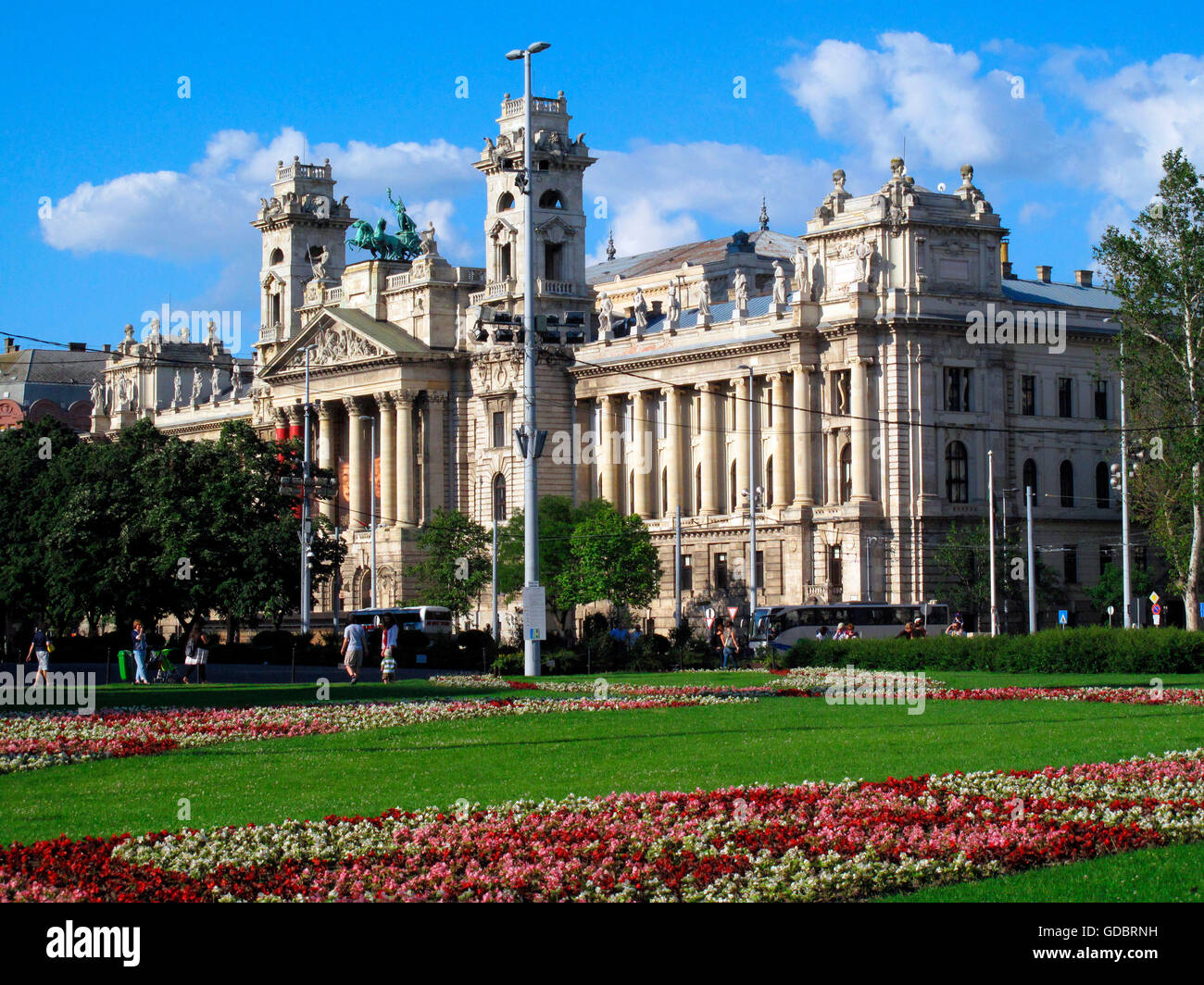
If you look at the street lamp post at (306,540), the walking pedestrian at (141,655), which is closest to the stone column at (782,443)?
the street lamp post at (306,540)

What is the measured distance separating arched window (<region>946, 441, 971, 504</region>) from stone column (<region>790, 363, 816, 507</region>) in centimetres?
713

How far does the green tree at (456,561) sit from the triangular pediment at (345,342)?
16.9 m

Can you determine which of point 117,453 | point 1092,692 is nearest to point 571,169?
point 117,453

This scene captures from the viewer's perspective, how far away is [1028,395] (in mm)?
97438

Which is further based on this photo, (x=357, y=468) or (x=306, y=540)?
(x=357, y=468)

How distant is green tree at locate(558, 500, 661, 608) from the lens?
95438 mm

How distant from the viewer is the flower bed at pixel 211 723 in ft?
95.9

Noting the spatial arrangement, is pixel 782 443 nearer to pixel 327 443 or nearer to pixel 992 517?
pixel 992 517

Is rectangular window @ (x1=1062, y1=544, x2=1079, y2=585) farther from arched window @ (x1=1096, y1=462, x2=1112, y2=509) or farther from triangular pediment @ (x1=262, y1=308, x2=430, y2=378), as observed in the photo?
triangular pediment @ (x1=262, y1=308, x2=430, y2=378)

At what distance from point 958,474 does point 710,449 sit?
Answer: 16.0 meters

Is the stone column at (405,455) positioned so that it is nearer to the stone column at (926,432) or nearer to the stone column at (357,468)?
the stone column at (357,468)

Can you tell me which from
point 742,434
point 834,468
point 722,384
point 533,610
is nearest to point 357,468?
point 722,384

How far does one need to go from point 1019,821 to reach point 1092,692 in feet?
68.3
